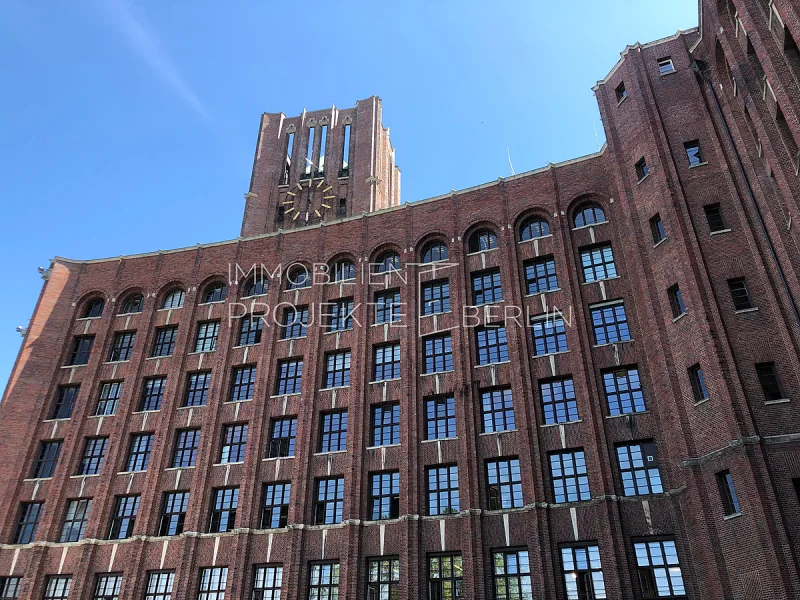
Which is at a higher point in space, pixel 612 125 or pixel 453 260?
pixel 612 125

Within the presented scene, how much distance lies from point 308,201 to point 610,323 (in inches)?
1299

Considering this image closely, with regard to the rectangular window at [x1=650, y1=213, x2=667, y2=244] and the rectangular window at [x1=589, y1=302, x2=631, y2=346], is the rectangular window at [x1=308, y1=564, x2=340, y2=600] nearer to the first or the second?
the rectangular window at [x1=589, y1=302, x2=631, y2=346]

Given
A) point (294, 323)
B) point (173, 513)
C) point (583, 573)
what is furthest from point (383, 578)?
point (294, 323)

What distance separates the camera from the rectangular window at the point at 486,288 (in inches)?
1487

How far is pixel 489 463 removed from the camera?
108 ft

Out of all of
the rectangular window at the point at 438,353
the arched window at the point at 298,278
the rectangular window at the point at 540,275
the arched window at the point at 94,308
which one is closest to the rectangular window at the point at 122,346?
the arched window at the point at 94,308

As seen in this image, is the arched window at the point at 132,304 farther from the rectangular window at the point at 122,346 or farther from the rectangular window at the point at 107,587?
the rectangular window at the point at 107,587

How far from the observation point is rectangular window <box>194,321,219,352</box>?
139ft

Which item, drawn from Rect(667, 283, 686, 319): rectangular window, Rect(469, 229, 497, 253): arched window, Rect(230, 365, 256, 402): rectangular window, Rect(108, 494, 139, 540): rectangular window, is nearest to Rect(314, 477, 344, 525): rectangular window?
Rect(230, 365, 256, 402): rectangular window

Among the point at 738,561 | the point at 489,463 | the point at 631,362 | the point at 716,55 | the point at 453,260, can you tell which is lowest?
the point at 738,561

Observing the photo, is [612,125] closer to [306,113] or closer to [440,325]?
[440,325]

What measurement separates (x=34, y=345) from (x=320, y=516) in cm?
2541

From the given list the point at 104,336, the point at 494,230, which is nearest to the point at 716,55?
the point at 494,230

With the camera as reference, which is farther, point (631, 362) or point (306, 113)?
point (306, 113)
